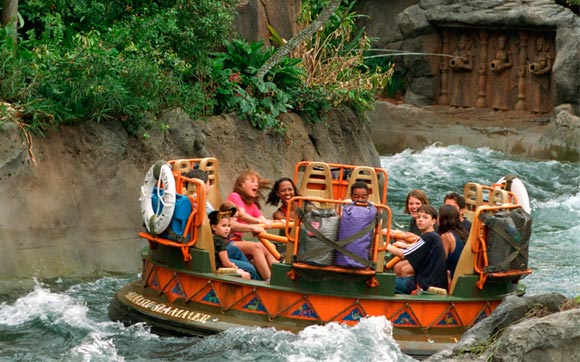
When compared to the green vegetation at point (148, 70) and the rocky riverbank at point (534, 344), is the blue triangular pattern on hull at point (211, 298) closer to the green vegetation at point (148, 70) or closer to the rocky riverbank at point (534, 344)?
the rocky riverbank at point (534, 344)

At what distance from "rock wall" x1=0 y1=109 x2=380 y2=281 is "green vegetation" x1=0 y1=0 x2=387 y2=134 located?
198 mm

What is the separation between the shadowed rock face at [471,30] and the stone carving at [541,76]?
0.08 metres

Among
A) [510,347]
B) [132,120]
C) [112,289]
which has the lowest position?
[112,289]

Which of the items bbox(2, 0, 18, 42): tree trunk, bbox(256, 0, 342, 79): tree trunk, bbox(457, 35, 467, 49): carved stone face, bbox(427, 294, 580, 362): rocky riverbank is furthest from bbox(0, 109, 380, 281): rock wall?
bbox(457, 35, 467, 49): carved stone face

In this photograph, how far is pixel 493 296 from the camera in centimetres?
830

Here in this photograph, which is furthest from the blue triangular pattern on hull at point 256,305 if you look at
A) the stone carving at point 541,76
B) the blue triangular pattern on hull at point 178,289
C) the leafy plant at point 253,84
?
the stone carving at point 541,76

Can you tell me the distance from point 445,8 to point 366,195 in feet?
51.5

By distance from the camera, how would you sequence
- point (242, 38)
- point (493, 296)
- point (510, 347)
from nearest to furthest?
point (510, 347), point (493, 296), point (242, 38)

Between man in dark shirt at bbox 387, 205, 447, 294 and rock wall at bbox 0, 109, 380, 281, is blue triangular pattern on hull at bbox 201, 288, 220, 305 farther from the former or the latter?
rock wall at bbox 0, 109, 380, 281

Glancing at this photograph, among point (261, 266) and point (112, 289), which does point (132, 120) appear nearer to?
point (112, 289)

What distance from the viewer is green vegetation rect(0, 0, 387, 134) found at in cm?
1086

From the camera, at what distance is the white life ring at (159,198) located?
8.36m

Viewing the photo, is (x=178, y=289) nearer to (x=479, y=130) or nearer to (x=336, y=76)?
(x=336, y=76)

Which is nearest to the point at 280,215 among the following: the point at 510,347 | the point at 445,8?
the point at 510,347
